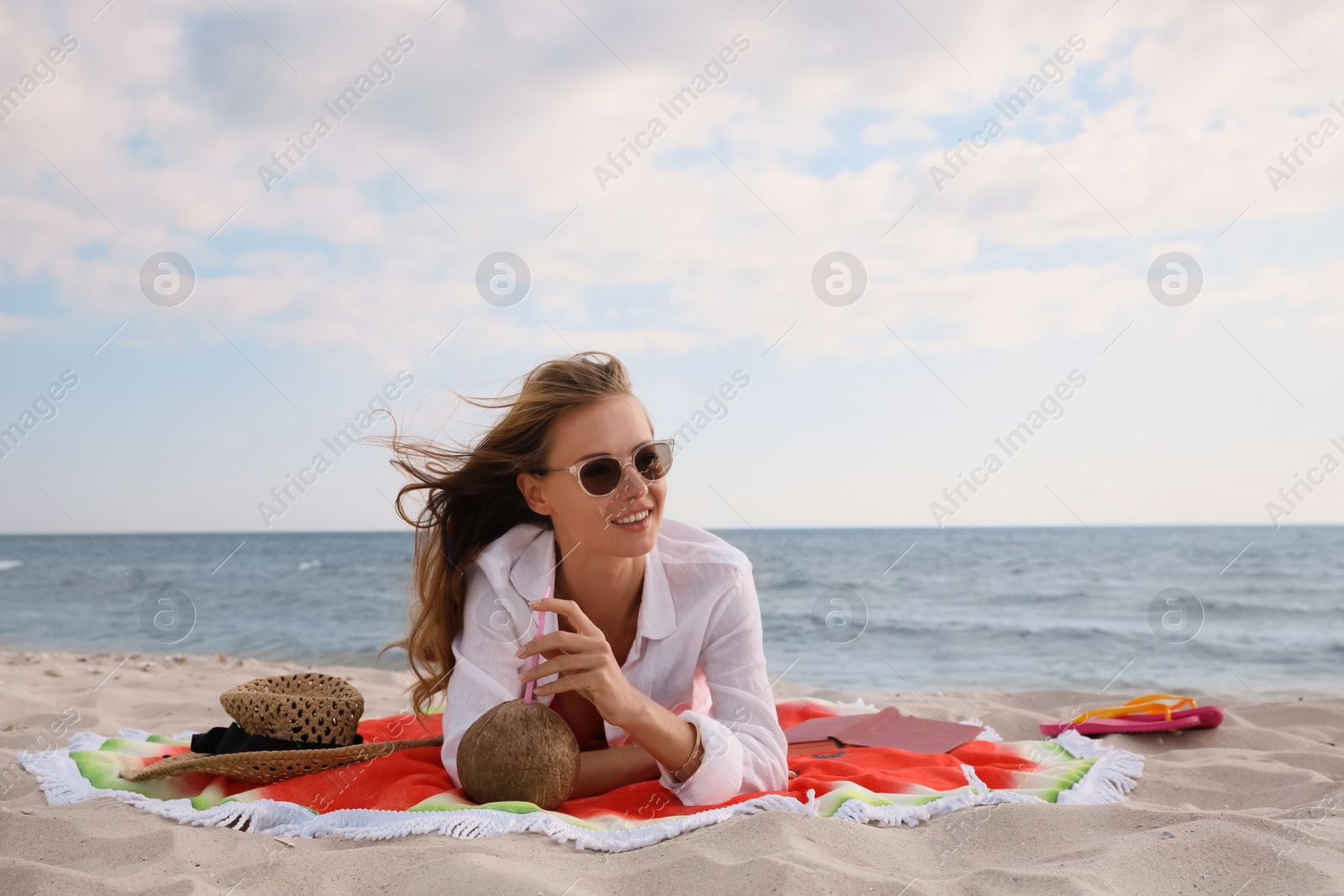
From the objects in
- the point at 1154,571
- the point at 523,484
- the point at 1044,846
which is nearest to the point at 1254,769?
the point at 1044,846

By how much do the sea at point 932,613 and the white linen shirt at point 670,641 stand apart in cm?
74

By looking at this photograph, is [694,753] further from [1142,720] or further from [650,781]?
[1142,720]

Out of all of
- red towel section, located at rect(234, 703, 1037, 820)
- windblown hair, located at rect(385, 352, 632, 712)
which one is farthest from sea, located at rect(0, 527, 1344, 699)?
red towel section, located at rect(234, 703, 1037, 820)

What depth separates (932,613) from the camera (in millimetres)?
16656

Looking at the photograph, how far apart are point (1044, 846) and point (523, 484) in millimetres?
2191

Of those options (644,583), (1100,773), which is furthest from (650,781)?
(1100,773)

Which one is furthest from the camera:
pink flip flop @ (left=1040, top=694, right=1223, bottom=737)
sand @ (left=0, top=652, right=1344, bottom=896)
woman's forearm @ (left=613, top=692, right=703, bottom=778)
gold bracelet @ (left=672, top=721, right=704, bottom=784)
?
pink flip flop @ (left=1040, top=694, right=1223, bottom=737)

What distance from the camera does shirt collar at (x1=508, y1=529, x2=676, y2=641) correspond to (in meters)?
3.53

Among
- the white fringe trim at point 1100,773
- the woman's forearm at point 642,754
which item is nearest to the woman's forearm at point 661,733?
the woman's forearm at point 642,754

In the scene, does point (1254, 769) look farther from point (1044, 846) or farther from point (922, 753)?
point (1044, 846)

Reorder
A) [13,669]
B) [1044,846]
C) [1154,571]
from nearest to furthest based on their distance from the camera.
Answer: [1044,846]
[13,669]
[1154,571]

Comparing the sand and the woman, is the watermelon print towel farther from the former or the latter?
the woman

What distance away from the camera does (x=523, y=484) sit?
3691mm

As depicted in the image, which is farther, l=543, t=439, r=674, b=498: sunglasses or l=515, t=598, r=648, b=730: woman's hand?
l=543, t=439, r=674, b=498: sunglasses
